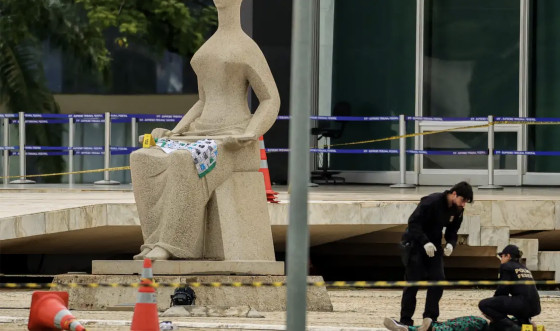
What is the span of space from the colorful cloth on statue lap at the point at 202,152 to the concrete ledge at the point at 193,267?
2.82 ft

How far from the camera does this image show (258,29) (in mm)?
26641

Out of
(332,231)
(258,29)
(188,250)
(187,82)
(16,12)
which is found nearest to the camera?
(188,250)

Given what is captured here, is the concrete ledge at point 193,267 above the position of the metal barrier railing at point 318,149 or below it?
below

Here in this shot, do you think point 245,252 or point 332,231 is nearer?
point 245,252

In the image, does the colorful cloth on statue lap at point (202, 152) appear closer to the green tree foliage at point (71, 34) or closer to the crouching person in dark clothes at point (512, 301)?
the crouching person in dark clothes at point (512, 301)

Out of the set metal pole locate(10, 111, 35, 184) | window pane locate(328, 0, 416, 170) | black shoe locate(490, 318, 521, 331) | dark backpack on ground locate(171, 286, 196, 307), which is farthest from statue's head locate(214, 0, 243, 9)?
window pane locate(328, 0, 416, 170)

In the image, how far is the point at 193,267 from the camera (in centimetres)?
1584

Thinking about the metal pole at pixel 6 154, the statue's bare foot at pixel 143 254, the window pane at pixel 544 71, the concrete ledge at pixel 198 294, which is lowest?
the concrete ledge at pixel 198 294

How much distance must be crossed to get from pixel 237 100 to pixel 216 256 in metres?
1.54

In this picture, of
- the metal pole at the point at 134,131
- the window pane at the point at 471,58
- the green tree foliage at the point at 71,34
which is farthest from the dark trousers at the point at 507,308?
the green tree foliage at the point at 71,34

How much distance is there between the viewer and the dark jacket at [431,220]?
14.5 metres

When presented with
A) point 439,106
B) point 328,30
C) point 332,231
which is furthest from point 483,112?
point 332,231

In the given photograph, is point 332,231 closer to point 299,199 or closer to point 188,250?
point 188,250

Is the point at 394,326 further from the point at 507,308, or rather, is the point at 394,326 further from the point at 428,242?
the point at 507,308
